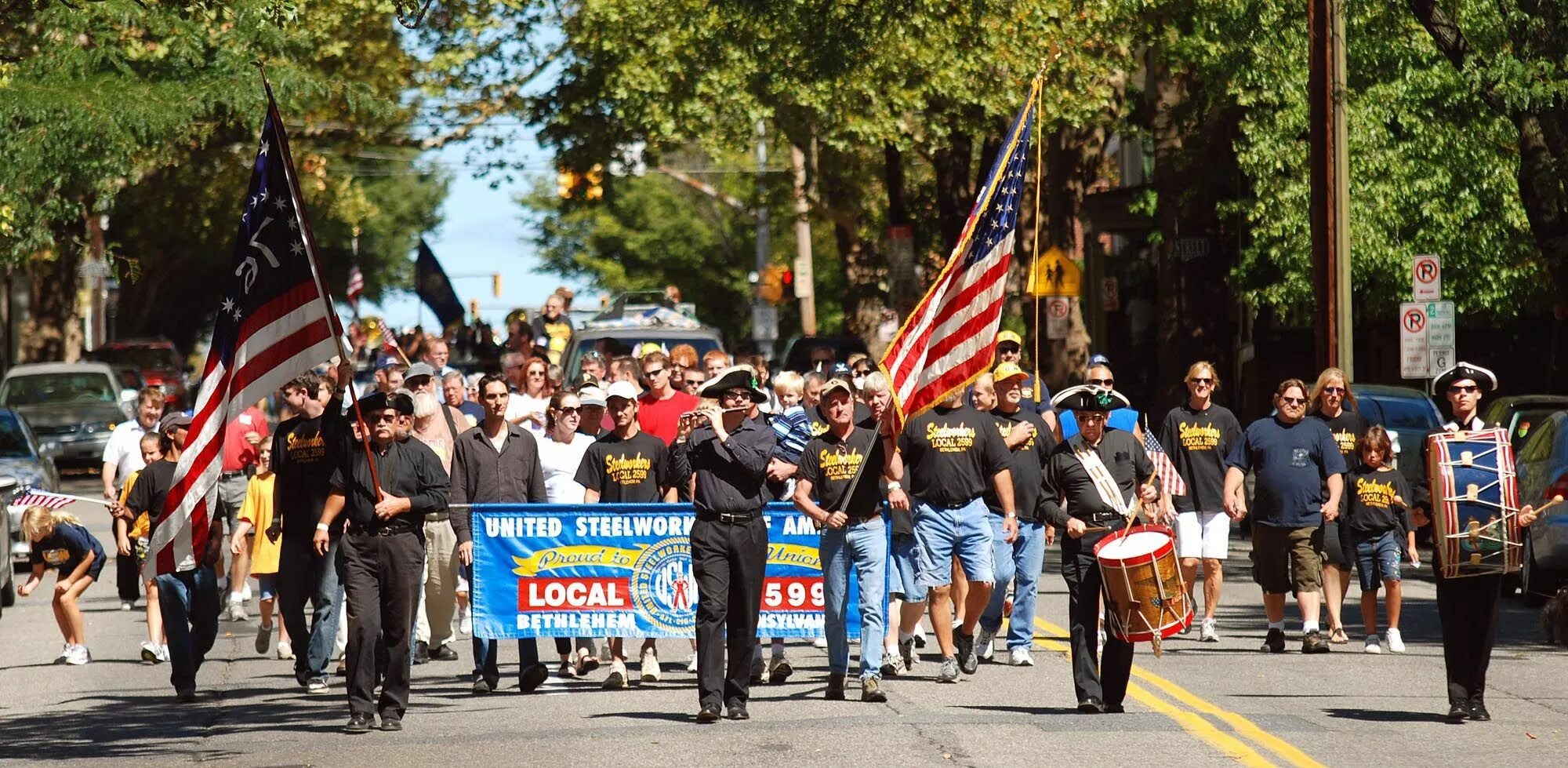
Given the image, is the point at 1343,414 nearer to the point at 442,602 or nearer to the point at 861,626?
the point at 861,626

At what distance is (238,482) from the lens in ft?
57.5

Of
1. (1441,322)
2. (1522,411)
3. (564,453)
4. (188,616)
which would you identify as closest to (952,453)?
(564,453)

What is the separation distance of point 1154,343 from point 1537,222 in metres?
22.1

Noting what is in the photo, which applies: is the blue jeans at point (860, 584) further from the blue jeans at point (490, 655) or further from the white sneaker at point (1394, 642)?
the white sneaker at point (1394, 642)

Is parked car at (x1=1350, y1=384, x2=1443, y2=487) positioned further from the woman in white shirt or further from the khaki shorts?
the woman in white shirt

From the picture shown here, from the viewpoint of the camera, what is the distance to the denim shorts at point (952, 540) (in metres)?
12.9

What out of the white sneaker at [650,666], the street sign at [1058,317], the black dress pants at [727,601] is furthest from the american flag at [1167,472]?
the street sign at [1058,317]

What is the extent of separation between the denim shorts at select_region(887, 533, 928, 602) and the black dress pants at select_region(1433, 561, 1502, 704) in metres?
3.18

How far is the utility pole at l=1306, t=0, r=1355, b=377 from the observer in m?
21.9

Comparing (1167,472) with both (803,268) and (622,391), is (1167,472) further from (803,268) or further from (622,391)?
(803,268)

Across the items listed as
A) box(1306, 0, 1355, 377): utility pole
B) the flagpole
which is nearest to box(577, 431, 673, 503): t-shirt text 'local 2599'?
the flagpole

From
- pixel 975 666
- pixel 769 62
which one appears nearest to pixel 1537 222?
pixel 975 666

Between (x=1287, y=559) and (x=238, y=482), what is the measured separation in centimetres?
829

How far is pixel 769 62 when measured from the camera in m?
27.9
